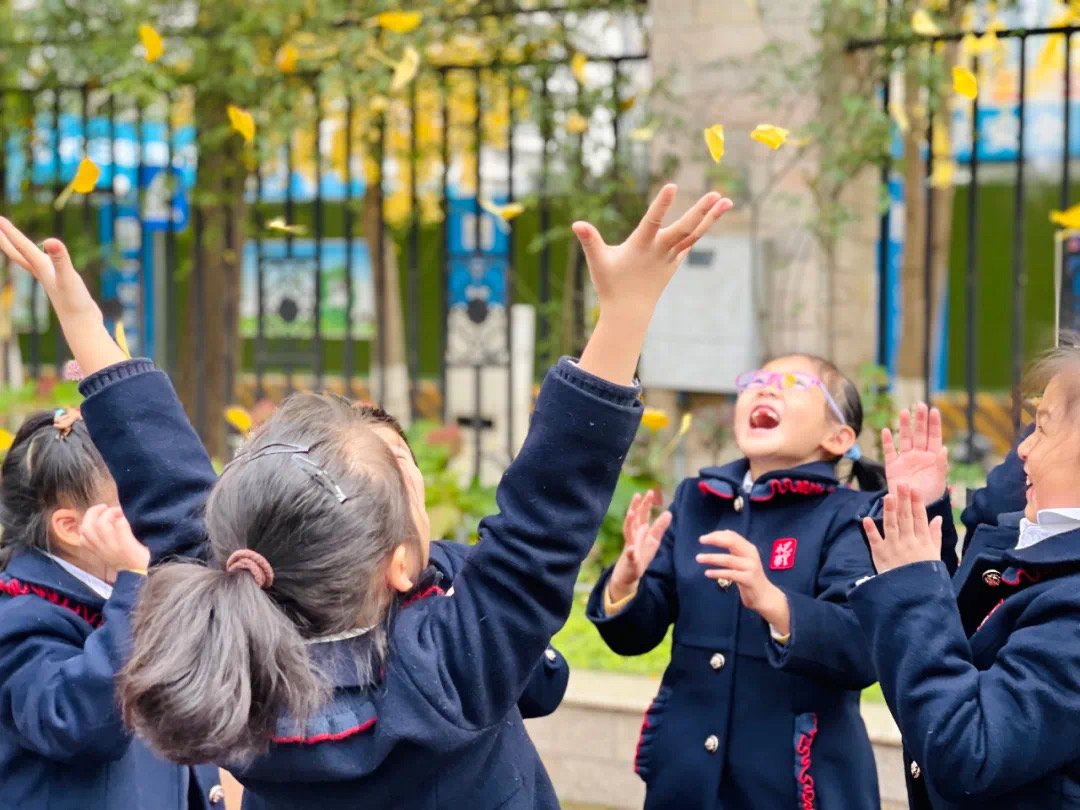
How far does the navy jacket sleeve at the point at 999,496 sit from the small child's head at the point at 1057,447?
0.38 metres

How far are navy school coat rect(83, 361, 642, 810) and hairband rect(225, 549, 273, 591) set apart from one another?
0.13 meters

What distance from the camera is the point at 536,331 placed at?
6.96 meters

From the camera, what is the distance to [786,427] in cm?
296

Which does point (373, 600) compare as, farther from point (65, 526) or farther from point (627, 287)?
point (65, 526)

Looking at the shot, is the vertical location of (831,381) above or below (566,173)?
below

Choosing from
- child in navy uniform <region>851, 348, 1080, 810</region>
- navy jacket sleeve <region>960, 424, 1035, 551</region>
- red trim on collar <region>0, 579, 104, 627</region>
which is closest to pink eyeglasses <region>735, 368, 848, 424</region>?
navy jacket sleeve <region>960, 424, 1035, 551</region>

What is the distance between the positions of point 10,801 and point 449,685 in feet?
3.93

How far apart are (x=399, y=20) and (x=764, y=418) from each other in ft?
12.1

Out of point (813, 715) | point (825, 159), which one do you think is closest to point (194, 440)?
point (813, 715)

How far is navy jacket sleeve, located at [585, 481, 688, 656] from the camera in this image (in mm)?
2906

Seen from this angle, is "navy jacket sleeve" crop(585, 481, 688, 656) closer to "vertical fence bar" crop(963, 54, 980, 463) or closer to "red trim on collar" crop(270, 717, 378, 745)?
"red trim on collar" crop(270, 717, 378, 745)

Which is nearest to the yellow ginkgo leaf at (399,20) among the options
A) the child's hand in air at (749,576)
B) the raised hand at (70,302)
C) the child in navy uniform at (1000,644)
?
the child's hand in air at (749,576)

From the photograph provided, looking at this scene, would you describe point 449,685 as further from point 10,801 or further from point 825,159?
point 825,159

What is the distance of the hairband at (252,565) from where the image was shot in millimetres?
1683
